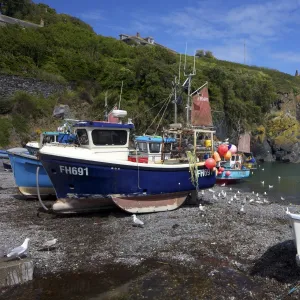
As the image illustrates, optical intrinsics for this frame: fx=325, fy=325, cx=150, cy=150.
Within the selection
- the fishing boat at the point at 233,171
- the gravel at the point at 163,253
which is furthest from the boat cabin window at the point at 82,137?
the fishing boat at the point at 233,171

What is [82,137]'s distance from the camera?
41.4 ft

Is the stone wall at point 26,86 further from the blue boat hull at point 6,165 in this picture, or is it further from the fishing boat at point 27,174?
the fishing boat at point 27,174

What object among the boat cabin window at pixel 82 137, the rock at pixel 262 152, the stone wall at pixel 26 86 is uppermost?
the stone wall at pixel 26 86

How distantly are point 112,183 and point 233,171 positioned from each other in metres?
17.0

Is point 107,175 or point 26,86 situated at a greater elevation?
point 26,86

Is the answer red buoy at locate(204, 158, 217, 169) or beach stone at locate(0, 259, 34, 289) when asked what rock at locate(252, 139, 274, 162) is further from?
beach stone at locate(0, 259, 34, 289)

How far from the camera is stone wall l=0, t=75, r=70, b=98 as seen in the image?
1344 inches

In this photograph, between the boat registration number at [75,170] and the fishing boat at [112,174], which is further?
the fishing boat at [112,174]

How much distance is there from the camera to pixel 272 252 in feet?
28.2

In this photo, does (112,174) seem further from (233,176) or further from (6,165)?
(6,165)

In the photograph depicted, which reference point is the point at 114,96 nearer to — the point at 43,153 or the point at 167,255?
the point at 43,153

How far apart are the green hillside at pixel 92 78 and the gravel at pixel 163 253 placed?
22467mm

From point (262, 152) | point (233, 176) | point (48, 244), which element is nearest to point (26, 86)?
point (233, 176)

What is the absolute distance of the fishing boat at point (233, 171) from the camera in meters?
26.2
